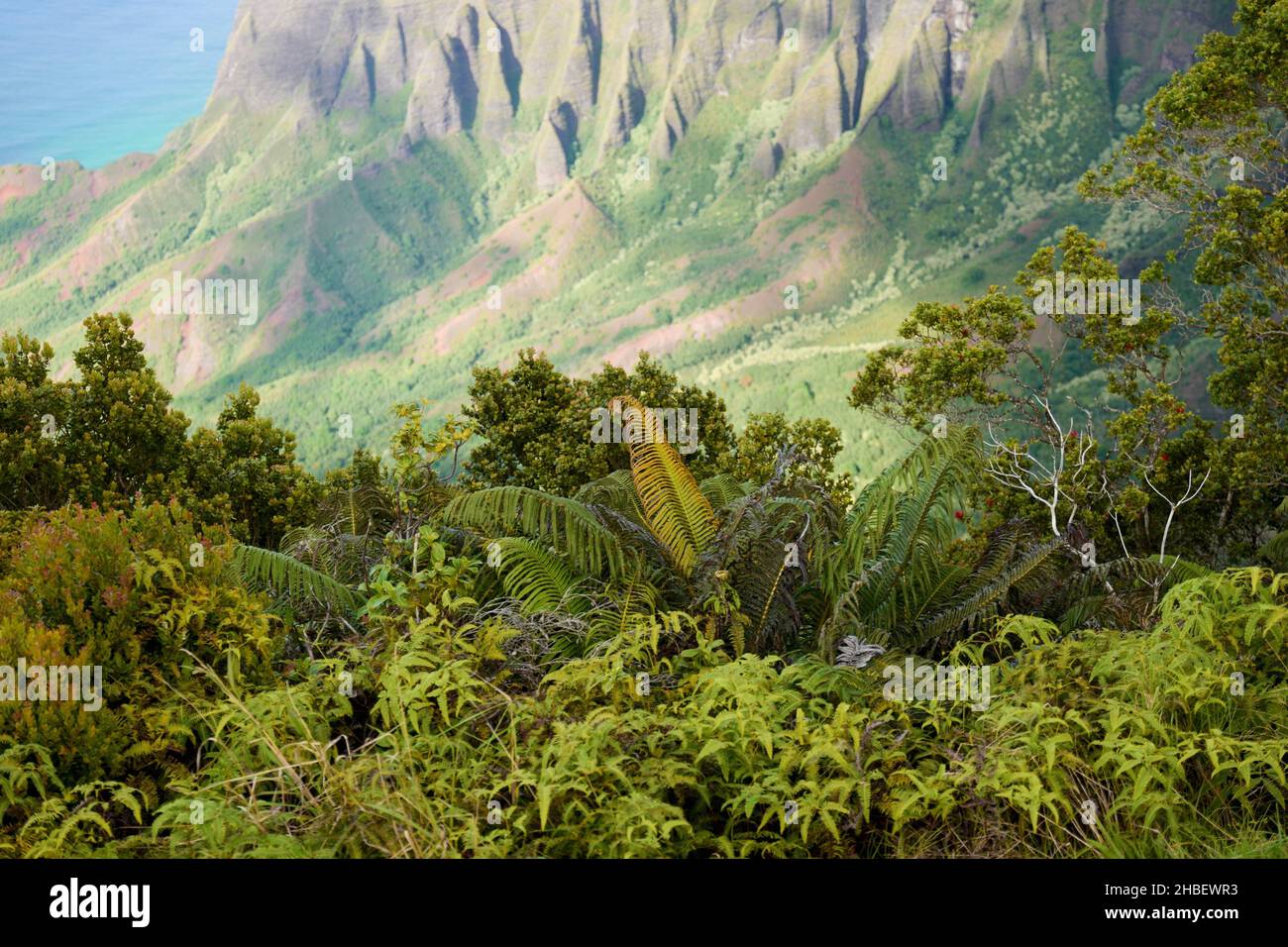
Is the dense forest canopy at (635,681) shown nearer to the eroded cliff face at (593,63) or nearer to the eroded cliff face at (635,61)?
the eroded cliff face at (635,61)

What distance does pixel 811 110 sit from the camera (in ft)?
324

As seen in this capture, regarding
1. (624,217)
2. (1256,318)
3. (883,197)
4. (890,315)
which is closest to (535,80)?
(624,217)

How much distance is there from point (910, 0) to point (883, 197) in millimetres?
29593

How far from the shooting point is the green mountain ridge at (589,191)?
73.7 metres

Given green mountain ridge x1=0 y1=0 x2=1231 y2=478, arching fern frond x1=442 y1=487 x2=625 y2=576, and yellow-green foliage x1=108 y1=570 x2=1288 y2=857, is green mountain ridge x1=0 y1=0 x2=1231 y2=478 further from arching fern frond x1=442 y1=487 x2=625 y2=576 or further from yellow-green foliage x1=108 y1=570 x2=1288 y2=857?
yellow-green foliage x1=108 y1=570 x2=1288 y2=857

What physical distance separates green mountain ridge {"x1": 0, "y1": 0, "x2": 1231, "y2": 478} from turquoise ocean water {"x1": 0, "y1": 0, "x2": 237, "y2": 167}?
357cm

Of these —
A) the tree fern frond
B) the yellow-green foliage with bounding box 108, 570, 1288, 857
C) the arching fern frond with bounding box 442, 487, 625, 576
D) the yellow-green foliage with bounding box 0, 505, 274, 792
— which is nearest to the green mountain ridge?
the tree fern frond

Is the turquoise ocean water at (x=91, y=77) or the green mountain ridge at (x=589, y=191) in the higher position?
the turquoise ocean water at (x=91, y=77)

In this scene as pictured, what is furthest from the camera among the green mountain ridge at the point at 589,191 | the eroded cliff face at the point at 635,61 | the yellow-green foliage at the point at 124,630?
the eroded cliff face at the point at 635,61

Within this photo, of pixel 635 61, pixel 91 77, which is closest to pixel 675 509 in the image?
pixel 635 61

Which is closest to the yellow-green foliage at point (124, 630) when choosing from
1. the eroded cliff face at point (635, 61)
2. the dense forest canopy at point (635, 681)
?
the dense forest canopy at point (635, 681)

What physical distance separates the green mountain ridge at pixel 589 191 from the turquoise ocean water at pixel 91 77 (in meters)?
3.57

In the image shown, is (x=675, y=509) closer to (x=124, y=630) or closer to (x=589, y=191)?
(x=124, y=630)

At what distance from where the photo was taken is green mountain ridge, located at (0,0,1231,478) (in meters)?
73.7
